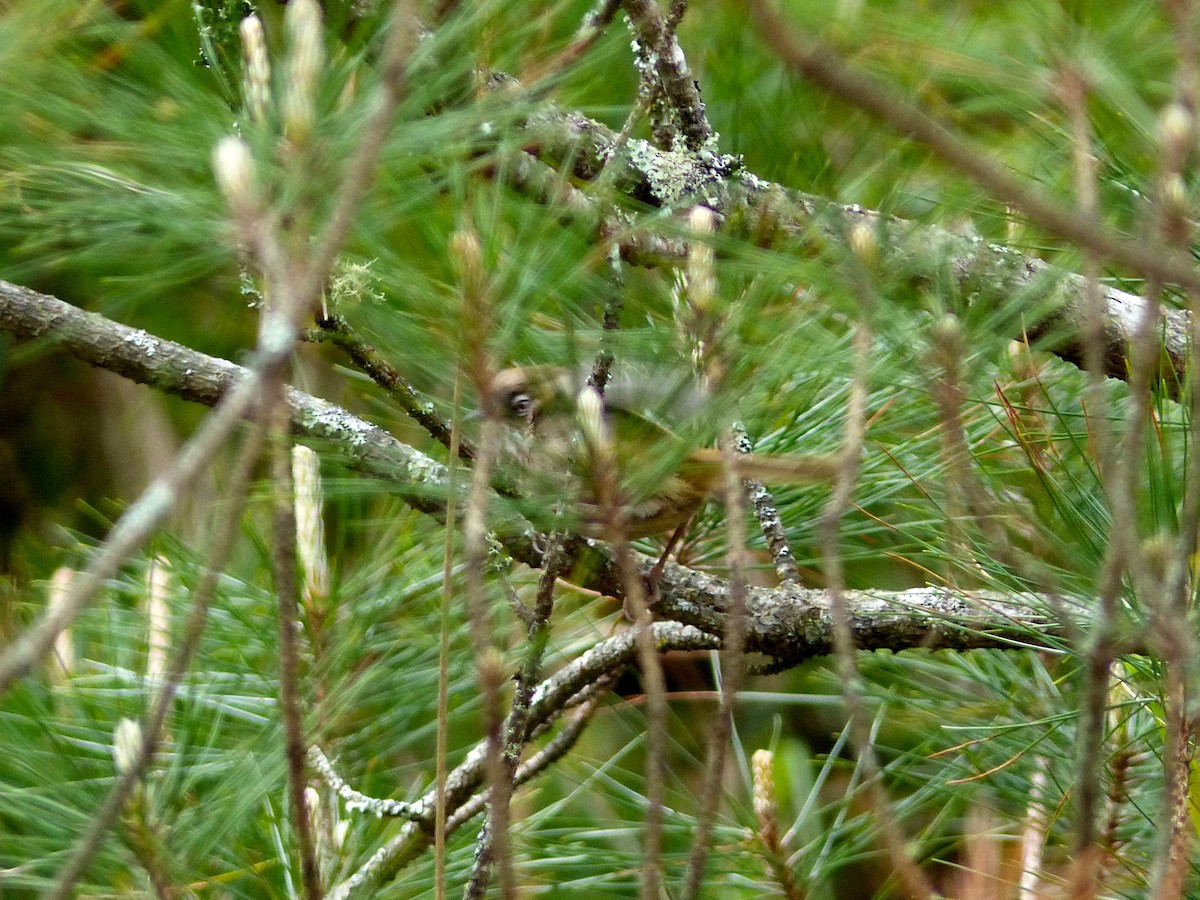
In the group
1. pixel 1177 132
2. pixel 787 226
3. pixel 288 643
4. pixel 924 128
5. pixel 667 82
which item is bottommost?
pixel 288 643

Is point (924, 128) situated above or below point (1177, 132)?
below

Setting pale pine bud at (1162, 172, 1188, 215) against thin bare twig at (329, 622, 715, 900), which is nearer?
pale pine bud at (1162, 172, 1188, 215)

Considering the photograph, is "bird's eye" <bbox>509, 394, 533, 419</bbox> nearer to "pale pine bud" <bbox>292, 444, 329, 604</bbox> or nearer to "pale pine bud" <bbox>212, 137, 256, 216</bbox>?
"pale pine bud" <bbox>292, 444, 329, 604</bbox>

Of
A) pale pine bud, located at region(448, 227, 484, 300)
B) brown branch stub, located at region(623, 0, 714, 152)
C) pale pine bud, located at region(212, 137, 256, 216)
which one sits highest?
brown branch stub, located at region(623, 0, 714, 152)

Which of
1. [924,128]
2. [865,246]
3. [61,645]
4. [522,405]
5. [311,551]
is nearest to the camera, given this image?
[924,128]

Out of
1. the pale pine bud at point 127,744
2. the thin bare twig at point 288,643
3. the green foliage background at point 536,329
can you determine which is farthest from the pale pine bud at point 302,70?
the pale pine bud at point 127,744

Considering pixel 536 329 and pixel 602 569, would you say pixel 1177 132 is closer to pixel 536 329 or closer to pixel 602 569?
pixel 536 329

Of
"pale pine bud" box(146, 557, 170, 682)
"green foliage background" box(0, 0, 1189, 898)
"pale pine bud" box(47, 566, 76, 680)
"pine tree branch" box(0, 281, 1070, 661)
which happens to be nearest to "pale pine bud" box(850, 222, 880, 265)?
"green foliage background" box(0, 0, 1189, 898)

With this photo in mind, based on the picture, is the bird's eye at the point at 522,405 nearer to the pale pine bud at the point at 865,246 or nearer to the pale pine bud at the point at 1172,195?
the pale pine bud at the point at 865,246

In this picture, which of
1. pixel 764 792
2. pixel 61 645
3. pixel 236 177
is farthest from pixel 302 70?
pixel 61 645
